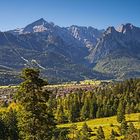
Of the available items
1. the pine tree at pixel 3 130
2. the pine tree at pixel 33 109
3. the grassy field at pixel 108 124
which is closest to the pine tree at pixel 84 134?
the grassy field at pixel 108 124

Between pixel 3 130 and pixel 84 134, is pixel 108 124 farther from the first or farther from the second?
pixel 3 130

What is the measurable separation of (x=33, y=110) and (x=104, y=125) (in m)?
141

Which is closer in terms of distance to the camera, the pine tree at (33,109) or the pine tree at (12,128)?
the pine tree at (33,109)

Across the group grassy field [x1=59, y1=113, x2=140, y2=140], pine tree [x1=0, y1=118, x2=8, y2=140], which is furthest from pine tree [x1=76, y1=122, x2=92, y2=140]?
pine tree [x1=0, y1=118, x2=8, y2=140]

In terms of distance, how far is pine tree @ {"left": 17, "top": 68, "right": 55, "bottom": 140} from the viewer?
41156 millimetres

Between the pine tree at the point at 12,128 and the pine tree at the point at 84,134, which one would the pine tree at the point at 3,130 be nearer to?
the pine tree at the point at 12,128

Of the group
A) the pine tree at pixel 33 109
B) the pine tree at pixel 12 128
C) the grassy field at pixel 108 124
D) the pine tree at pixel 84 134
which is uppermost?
the pine tree at pixel 33 109

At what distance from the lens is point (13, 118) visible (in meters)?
132

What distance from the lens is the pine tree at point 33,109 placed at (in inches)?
A: 1620

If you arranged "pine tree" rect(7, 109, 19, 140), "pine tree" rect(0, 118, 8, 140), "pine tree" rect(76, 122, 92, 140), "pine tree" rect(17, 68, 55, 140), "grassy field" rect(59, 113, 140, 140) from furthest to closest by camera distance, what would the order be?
"grassy field" rect(59, 113, 140, 140)
"pine tree" rect(76, 122, 92, 140)
"pine tree" rect(7, 109, 19, 140)
"pine tree" rect(0, 118, 8, 140)
"pine tree" rect(17, 68, 55, 140)

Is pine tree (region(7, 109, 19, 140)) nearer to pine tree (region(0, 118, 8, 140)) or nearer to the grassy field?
pine tree (region(0, 118, 8, 140))

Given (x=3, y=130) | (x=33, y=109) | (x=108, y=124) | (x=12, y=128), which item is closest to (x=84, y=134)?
(x=108, y=124)

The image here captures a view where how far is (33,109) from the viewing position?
41531 mm

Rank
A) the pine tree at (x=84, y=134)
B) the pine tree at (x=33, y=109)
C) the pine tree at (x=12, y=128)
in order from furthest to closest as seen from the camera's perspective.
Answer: the pine tree at (x=84, y=134) → the pine tree at (x=12, y=128) → the pine tree at (x=33, y=109)
